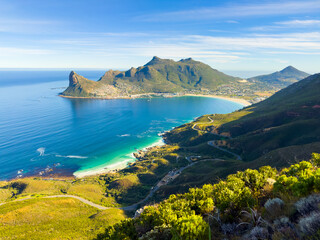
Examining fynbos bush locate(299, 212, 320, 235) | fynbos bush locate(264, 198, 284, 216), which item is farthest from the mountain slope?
fynbos bush locate(299, 212, 320, 235)

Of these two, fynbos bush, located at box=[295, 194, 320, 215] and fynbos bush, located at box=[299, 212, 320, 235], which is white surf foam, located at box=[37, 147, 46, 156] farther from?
fynbos bush, located at box=[299, 212, 320, 235]

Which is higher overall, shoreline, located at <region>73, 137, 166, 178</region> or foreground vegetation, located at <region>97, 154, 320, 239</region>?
foreground vegetation, located at <region>97, 154, 320, 239</region>

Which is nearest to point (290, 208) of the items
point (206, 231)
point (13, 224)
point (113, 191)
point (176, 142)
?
point (206, 231)

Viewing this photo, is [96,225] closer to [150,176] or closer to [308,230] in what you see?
[150,176]

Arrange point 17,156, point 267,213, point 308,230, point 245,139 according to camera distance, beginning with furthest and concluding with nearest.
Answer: point 17,156
point 245,139
point 267,213
point 308,230

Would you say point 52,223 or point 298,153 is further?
point 298,153

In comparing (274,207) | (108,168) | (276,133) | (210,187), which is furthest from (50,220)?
(276,133)

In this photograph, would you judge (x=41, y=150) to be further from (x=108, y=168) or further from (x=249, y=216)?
(x=249, y=216)

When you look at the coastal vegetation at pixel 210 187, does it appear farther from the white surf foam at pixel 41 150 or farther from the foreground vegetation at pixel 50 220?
the white surf foam at pixel 41 150
